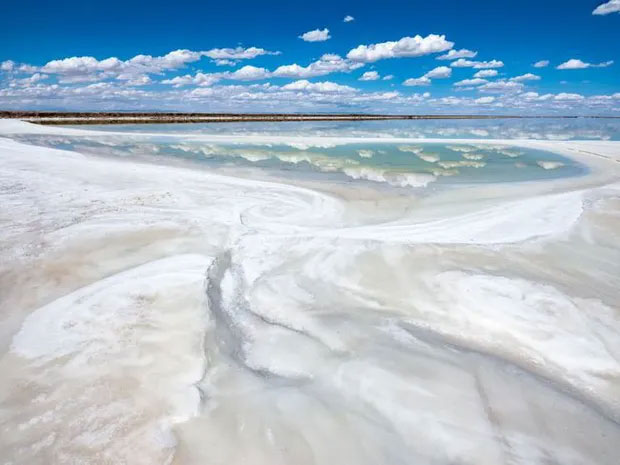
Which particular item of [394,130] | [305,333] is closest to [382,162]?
[305,333]

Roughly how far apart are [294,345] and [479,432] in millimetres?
1290

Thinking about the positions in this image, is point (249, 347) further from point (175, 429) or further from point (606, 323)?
point (606, 323)

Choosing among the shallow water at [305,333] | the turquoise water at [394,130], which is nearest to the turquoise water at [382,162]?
the shallow water at [305,333]

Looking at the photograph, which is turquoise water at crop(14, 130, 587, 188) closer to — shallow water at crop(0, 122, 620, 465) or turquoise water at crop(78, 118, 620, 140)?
shallow water at crop(0, 122, 620, 465)

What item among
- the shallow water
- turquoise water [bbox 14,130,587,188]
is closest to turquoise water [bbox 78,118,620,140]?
turquoise water [bbox 14,130,587,188]

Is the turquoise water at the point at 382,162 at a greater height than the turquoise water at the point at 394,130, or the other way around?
the turquoise water at the point at 394,130

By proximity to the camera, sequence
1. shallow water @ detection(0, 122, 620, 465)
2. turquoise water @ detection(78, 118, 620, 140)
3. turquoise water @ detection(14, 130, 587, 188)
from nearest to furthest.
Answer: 1. shallow water @ detection(0, 122, 620, 465)
2. turquoise water @ detection(14, 130, 587, 188)
3. turquoise water @ detection(78, 118, 620, 140)

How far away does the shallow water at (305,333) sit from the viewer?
2141mm

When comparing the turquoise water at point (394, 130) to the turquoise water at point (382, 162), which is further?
the turquoise water at point (394, 130)

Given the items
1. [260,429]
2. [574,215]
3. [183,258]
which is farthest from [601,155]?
[260,429]

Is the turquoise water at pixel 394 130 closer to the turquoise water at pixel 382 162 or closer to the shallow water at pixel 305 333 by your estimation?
the turquoise water at pixel 382 162

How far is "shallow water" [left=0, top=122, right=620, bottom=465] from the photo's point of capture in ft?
7.02

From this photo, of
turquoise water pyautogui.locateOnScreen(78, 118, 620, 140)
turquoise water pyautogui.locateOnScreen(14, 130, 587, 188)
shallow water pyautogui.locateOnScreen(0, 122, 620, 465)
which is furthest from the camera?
turquoise water pyautogui.locateOnScreen(78, 118, 620, 140)

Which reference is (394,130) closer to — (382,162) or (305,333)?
(382,162)
